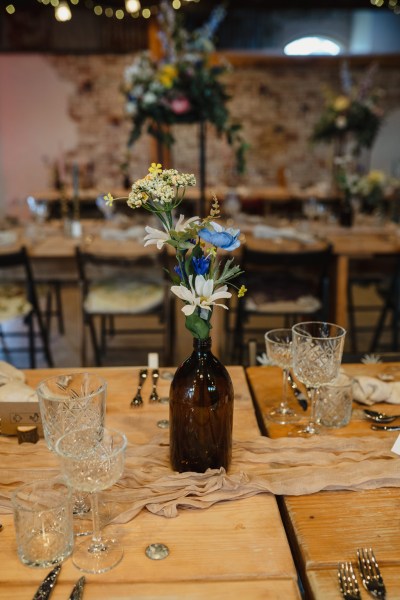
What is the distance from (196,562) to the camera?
867 millimetres

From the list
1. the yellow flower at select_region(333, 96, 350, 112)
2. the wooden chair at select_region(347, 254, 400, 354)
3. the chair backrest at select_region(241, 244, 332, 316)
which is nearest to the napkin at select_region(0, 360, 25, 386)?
the chair backrest at select_region(241, 244, 332, 316)

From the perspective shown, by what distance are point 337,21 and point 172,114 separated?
16.9 feet

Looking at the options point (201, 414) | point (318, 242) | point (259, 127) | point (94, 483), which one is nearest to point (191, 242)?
point (201, 414)

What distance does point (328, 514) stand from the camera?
0.99 m

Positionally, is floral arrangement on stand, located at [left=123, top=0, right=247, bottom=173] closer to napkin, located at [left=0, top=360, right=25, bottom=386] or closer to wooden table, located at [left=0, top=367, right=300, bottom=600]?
napkin, located at [left=0, top=360, right=25, bottom=386]

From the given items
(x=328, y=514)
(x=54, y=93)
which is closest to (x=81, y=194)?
(x=54, y=93)

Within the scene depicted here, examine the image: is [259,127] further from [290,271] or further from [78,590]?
[78,590]

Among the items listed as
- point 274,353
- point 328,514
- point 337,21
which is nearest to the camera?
point 328,514

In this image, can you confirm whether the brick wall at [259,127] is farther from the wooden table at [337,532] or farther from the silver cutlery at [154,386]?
the wooden table at [337,532]

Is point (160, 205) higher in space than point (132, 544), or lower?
higher

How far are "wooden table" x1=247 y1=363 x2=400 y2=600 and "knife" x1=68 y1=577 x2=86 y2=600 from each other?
12.6 inches

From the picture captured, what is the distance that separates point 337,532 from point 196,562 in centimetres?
24

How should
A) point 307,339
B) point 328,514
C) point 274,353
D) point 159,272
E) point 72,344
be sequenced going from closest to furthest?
point 328,514
point 307,339
point 274,353
point 159,272
point 72,344

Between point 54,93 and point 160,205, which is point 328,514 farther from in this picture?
point 54,93
